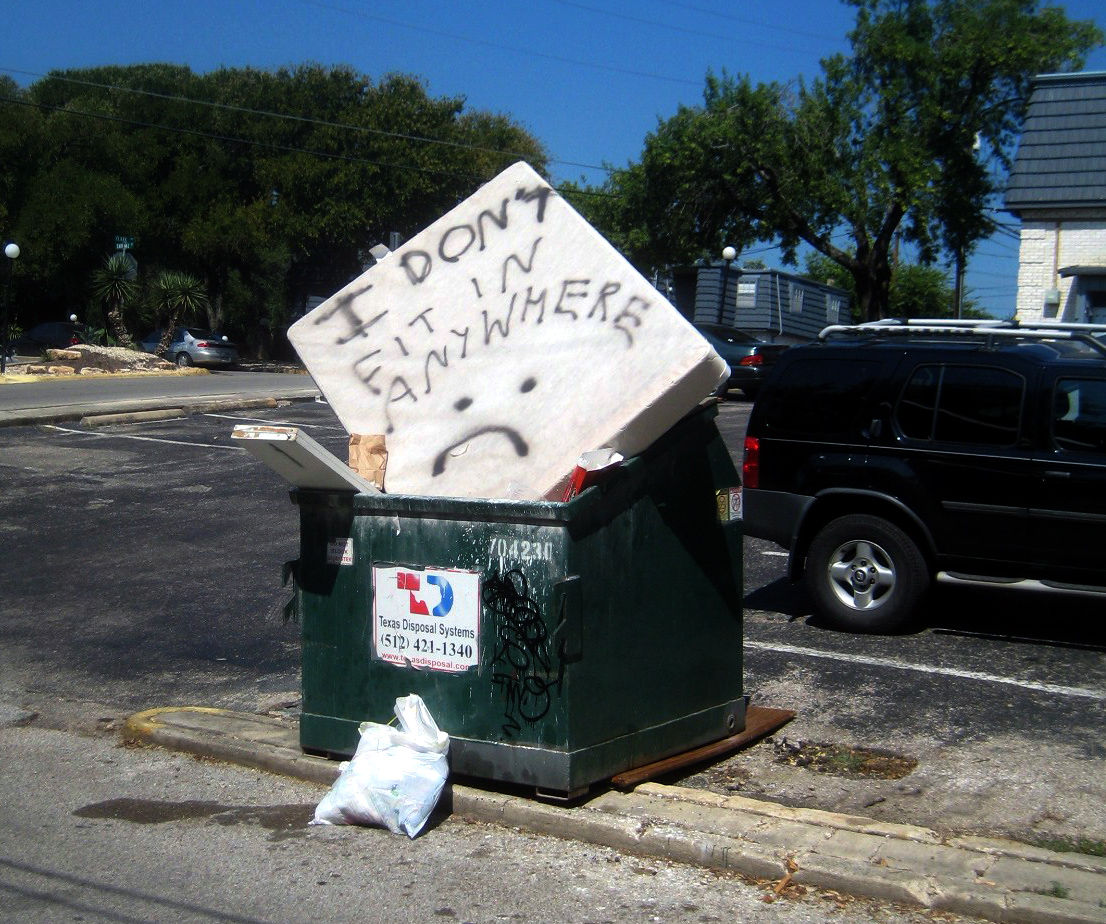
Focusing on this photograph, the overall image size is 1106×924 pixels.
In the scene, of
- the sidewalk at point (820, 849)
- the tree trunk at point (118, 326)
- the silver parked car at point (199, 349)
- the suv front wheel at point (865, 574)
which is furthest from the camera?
the tree trunk at point (118, 326)

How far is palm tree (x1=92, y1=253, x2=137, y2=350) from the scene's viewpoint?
3881 centimetres

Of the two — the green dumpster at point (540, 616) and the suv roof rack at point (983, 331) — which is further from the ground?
the suv roof rack at point (983, 331)

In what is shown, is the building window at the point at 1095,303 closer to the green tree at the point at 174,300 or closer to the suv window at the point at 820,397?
the suv window at the point at 820,397

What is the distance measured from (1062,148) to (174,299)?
27960 mm

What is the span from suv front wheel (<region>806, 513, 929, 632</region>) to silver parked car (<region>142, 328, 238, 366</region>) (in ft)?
103

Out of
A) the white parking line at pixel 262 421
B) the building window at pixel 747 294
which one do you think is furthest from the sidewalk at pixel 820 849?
the building window at pixel 747 294

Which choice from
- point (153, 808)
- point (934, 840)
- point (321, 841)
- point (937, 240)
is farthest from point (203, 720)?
point (937, 240)

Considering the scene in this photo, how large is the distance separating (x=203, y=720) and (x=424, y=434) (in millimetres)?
1994

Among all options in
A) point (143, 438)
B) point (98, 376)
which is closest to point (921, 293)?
point (98, 376)

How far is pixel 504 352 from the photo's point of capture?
545cm

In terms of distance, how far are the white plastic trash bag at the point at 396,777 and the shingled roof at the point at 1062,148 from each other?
45.6 ft

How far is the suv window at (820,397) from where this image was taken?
7941 millimetres

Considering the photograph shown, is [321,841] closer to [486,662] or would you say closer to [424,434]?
[486,662]

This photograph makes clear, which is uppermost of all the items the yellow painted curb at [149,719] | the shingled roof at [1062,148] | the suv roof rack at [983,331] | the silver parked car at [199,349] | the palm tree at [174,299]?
the shingled roof at [1062,148]
